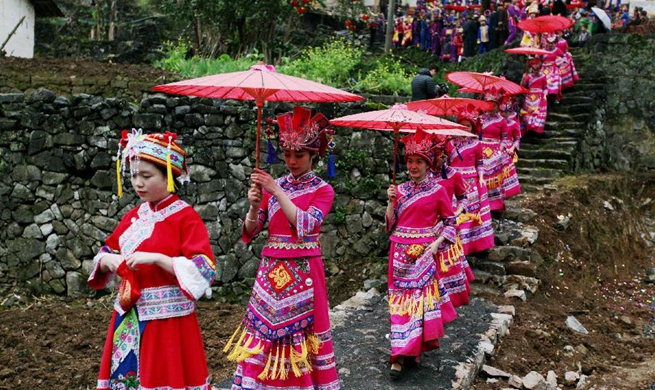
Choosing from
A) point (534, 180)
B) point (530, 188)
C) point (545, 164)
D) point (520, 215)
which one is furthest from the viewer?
point (545, 164)

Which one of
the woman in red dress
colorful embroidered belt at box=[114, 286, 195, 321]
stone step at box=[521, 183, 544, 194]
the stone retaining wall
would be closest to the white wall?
the stone retaining wall

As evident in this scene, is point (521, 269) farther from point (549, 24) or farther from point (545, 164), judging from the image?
point (549, 24)

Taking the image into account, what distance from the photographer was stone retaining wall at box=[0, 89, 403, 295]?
350 inches

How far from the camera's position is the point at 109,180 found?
353 inches

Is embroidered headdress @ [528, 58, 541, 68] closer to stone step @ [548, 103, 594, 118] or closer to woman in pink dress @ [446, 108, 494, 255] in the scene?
stone step @ [548, 103, 594, 118]

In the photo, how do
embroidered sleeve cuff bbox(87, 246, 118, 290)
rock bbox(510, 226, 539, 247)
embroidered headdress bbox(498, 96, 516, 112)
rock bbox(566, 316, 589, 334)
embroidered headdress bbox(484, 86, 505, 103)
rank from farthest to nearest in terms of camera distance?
embroidered headdress bbox(498, 96, 516, 112) < rock bbox(510, 226, 539, 247) < embroidered headdress bbox(484, 86, 505, 103) < rock bbox(566, 316, 589, 334) < embroidered sleeve cuff bbox(87, 246, 118, 290)

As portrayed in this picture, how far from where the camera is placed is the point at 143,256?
3166mm

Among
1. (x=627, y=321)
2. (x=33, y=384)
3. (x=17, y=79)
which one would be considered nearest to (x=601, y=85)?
→ (x=627, y=321)

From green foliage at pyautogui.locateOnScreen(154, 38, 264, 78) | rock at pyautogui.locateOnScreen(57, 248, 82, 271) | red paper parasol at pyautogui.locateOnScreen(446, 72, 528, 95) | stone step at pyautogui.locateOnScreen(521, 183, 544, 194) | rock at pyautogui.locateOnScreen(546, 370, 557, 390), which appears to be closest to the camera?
rock at pyautogui.locateOnScreen(546, 370, 557, 390)

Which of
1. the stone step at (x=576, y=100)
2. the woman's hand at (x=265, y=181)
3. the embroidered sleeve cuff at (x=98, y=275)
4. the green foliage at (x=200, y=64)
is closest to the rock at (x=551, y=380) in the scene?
the woman's hand at (x=265, y=181)

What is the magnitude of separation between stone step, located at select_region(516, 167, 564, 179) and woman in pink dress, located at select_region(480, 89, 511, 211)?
9.96 ft

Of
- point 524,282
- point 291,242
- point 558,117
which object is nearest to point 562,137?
point 558,117

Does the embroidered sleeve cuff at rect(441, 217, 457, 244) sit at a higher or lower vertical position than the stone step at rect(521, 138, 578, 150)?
higher

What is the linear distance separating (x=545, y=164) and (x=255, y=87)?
9.87m
